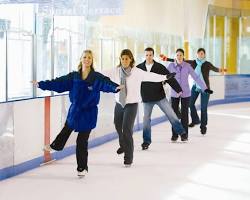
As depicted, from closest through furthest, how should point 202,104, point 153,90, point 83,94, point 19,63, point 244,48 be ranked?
1. point 83,94
2. point 153,90
3. point 19,63
4. point 202,104
5. point 244,48

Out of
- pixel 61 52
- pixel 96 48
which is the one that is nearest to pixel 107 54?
pixel 96 48

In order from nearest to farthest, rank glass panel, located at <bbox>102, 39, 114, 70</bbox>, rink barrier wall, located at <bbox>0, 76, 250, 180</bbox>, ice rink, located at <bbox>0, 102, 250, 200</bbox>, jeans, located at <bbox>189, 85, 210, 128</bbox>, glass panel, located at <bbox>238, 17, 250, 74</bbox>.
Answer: ice rink, located at <bbox>0, 102, 250, 200</bbox>, rink barrier wall, located at <bbox>0, 76, 250, 180</bbox>, jeans, located at <bbox>189, 85, 210, 128</bbox>, glass panel, located at <bbox>102, 39, 114, 70</bbox>, glass panel, located at <bbox>238, 17, 250, 74</bbox>

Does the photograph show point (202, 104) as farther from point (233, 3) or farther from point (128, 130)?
point (233, 3)

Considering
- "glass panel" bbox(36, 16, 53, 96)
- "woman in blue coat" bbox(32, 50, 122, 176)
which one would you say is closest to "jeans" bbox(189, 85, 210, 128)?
"glass panel" bbox(36, 16, 53, 96)

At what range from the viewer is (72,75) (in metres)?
5.90

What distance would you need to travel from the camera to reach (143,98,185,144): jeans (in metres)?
7.96

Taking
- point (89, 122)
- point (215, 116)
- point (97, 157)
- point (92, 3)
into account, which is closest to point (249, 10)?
point (215, 116)

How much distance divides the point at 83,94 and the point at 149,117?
2.32 m

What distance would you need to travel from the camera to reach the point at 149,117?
26.2 feet

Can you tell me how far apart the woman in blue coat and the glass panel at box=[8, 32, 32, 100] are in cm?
165

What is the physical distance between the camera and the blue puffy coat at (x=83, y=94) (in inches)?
228

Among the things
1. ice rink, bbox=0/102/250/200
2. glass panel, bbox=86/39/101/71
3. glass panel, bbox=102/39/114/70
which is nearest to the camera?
ice rink, bbox=0/102/250/200

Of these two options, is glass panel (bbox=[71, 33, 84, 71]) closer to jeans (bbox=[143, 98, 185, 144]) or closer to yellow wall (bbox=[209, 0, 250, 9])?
jeans (bbox=[143, 98, 185, 144])

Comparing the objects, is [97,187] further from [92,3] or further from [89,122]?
[92,3]
